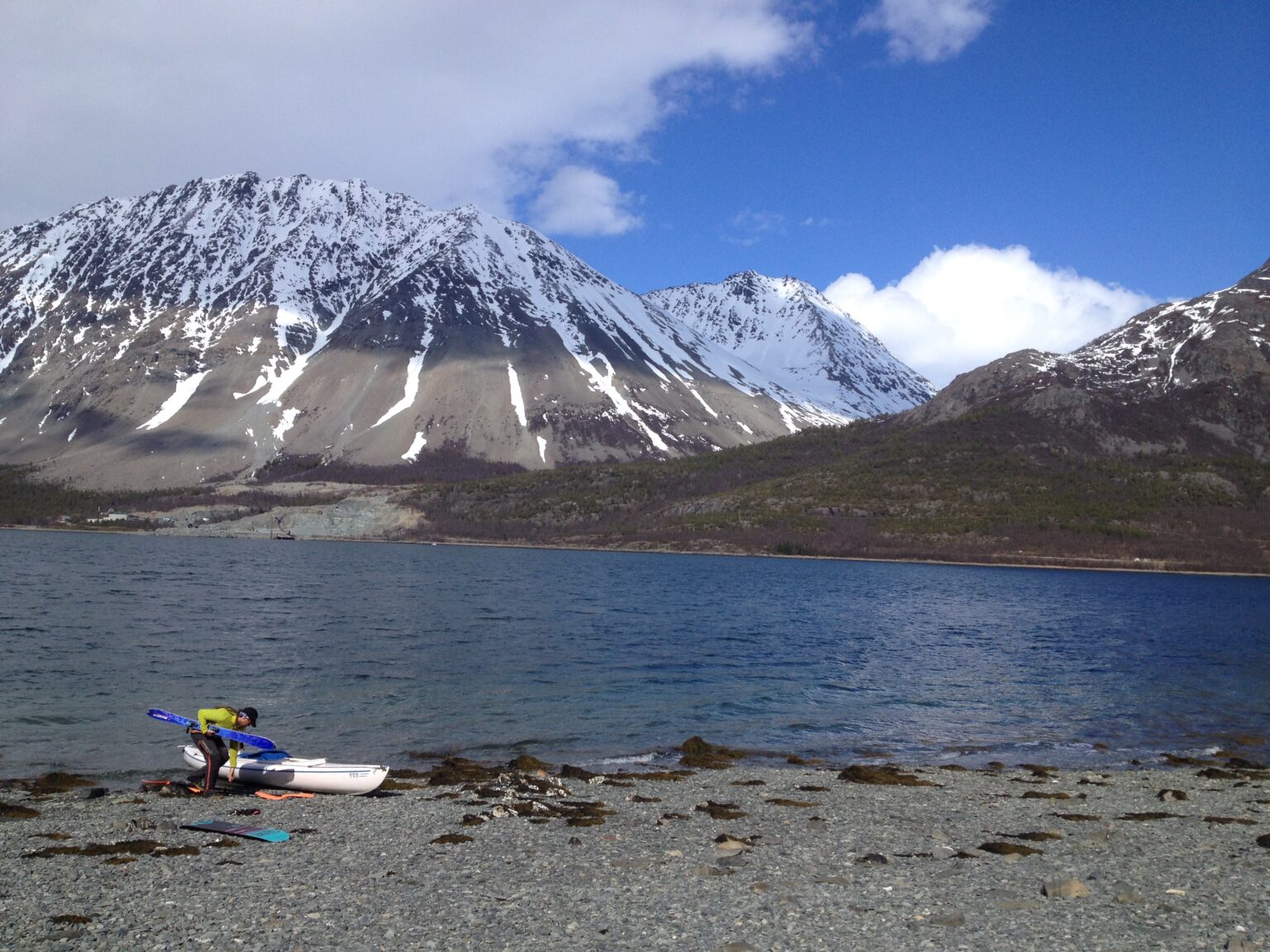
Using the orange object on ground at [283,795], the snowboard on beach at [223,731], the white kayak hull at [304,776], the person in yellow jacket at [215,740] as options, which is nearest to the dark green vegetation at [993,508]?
the white kayak hull at [304,776]

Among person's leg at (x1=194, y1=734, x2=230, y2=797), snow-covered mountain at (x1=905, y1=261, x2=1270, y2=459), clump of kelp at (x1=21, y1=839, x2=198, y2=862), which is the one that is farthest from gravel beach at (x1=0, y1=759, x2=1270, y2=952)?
snow-covered mountain at (x1=905, y1=261, x2=1270, y2=459)

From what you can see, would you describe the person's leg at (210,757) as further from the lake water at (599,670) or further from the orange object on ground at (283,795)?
the lake water at (599,670)

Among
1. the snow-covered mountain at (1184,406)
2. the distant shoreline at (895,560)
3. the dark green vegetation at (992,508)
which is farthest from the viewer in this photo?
the snow-covered mountain at (1184,406)

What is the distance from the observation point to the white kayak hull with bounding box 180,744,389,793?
73.0ft

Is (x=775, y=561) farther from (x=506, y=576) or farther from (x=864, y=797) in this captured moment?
(x=864, y=797)

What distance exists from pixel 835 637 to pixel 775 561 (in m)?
100

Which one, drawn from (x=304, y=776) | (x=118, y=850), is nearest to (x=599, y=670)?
(x=304, y=776)

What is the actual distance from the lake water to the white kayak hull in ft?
13.4

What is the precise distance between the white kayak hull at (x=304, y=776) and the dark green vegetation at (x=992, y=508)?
139995 mm

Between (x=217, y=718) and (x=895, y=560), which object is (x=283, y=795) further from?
(x=895, y=560)

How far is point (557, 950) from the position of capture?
12195 mm

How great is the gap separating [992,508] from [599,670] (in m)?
129

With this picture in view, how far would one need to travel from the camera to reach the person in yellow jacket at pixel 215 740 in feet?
71.5

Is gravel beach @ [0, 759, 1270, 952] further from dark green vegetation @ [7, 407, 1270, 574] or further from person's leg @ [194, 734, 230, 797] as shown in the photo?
dark green vegetation @ [7, 407, 1270, 574]
